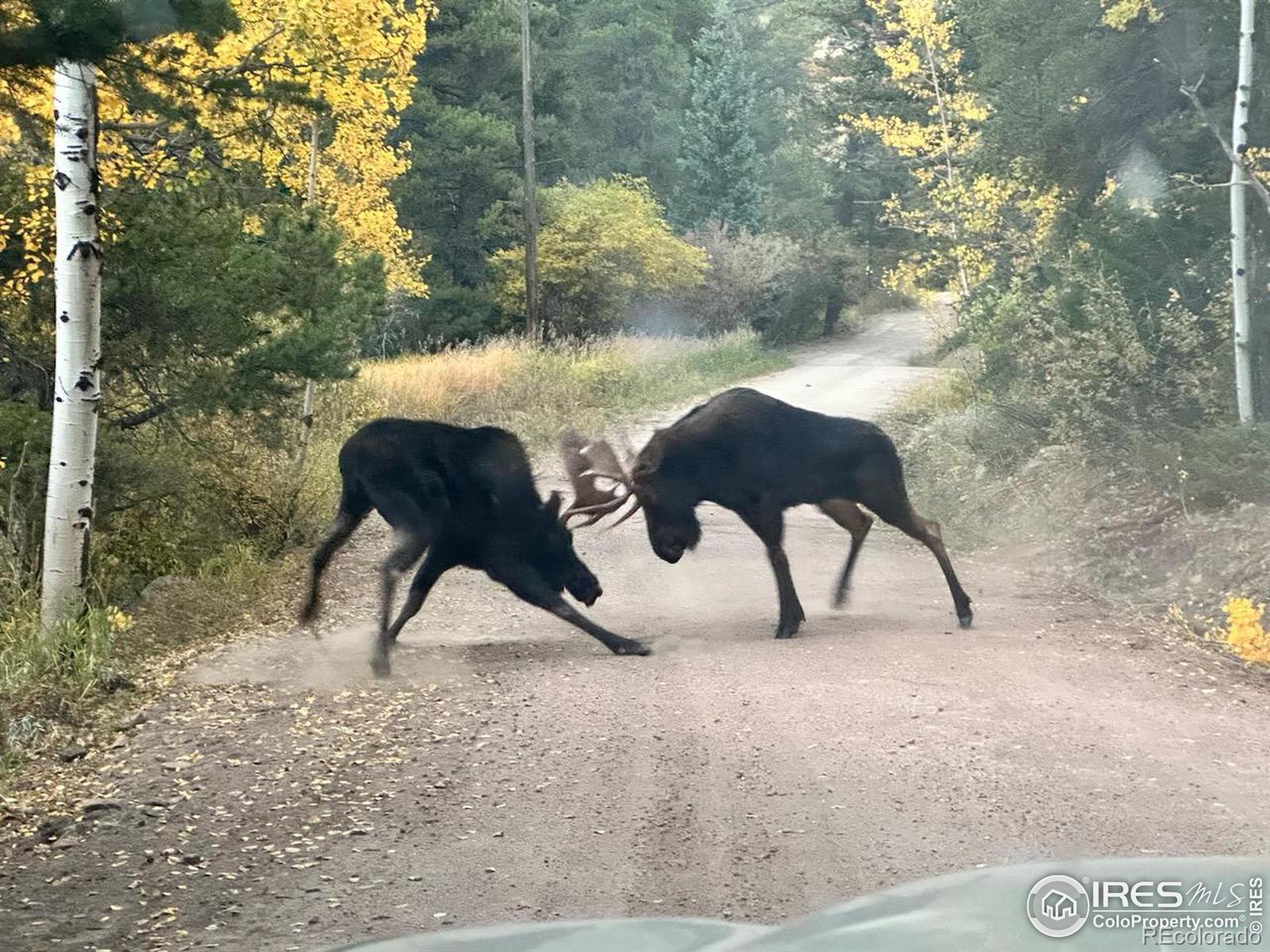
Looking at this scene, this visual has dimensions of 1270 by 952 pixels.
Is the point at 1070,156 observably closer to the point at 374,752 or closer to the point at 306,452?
the point at 306,452

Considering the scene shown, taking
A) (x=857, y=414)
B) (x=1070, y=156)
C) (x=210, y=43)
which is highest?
(x=210, y=43)

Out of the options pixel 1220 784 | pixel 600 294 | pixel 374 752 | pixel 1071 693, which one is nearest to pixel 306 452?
pixel 374 752

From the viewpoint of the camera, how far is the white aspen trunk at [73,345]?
8.71 metres

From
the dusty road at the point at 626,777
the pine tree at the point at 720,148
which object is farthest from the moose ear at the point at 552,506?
the pine tree at the point at 720,148

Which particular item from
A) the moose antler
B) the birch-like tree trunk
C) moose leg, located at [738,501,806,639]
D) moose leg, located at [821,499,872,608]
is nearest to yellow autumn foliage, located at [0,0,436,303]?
the birch-like tree trunk

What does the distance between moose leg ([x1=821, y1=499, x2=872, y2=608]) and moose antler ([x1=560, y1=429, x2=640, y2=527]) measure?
1.59m

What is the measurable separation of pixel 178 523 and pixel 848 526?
572cm

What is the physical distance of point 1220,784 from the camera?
5.96 meters

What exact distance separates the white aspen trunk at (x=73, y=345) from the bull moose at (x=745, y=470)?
10.1 ft

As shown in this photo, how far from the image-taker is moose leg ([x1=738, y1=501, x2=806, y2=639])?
939 cm

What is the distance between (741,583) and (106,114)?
20.7 ft

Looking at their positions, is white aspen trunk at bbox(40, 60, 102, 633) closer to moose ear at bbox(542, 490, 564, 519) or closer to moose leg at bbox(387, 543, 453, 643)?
moose leg at bbox(387, 543, 453, 643)

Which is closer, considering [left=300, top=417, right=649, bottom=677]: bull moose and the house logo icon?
the house logo icon

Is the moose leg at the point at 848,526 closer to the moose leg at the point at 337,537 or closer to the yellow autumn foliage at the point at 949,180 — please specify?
the moose leg at the point at 337,537
